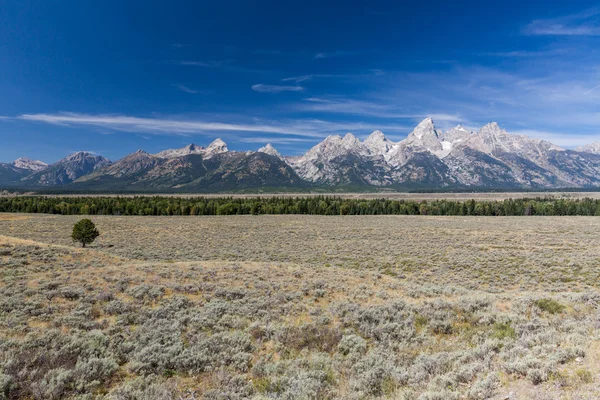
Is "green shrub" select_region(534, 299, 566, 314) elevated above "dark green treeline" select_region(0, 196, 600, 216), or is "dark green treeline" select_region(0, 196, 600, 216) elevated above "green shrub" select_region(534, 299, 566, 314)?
"green shrub" select_region(534, 299, 566, 314)

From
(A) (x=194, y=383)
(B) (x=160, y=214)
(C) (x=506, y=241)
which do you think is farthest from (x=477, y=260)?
(B) (x=160, y=214)

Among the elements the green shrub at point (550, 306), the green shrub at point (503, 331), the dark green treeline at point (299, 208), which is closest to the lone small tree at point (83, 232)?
the green shrub at point (503, 331)

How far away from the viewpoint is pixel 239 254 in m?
37.8

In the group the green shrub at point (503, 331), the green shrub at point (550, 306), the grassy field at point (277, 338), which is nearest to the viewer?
the grassy field at point (277, 338)

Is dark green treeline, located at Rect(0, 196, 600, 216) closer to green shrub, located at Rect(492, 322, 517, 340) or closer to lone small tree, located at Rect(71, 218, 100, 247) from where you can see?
lone small tree, located at Rect(71, 218, 100, 247)

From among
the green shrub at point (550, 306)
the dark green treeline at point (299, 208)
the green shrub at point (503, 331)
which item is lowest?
the dark green treeline at point (299, 208)

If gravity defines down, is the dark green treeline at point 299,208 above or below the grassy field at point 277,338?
below

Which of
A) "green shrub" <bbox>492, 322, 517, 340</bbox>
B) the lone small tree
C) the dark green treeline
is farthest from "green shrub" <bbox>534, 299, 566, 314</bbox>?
the dark green treeline

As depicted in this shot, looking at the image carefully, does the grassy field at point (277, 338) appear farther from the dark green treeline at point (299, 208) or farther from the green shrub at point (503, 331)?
the dark green treeline at point (299, 208)

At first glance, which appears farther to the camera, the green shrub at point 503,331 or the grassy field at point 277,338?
the green shrub at point 503,331

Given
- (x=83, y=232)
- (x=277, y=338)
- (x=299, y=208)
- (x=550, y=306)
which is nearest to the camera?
(x=277, y=338)

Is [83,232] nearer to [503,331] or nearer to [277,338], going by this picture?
[277,338]

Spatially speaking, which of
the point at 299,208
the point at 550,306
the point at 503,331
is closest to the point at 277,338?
the point at 503,331

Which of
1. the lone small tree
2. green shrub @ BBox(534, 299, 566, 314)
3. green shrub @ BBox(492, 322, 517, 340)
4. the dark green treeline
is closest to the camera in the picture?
green shrub @ BBox(492, 322, 517, 340)
